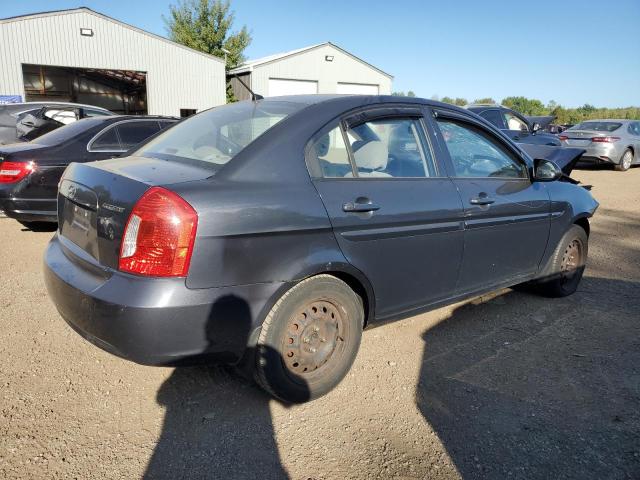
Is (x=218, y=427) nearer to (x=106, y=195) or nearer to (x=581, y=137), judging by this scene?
(x=106, y=195)

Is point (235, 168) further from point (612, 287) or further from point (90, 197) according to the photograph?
point (612, 287)

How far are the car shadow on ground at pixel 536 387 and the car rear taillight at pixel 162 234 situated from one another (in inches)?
60.8

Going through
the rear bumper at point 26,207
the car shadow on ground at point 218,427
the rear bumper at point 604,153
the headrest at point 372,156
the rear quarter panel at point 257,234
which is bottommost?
the car shadow on ground at point 218,427

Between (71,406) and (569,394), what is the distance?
2.80m

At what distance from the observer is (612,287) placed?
482 cm

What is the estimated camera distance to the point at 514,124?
12.4 m

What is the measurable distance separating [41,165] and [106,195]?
3950mm

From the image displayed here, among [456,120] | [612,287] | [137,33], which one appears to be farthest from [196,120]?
[137,33]

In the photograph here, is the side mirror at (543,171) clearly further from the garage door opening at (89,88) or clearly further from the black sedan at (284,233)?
the garage door opening at (89,88)

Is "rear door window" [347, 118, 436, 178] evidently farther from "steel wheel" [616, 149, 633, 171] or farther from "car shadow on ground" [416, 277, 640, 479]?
"steel wheel" [616, 149, 633, 171]

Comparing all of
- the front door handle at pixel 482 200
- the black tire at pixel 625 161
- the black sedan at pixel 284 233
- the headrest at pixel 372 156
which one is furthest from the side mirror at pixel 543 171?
the black tire at pixel 625 161

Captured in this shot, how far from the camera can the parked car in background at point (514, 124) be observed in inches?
462

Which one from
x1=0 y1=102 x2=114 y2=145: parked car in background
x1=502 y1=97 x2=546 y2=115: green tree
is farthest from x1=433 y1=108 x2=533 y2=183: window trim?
x1=502 y1=97 x2=546 y2=115: green tree

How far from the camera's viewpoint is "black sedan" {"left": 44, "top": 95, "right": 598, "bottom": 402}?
224cm
